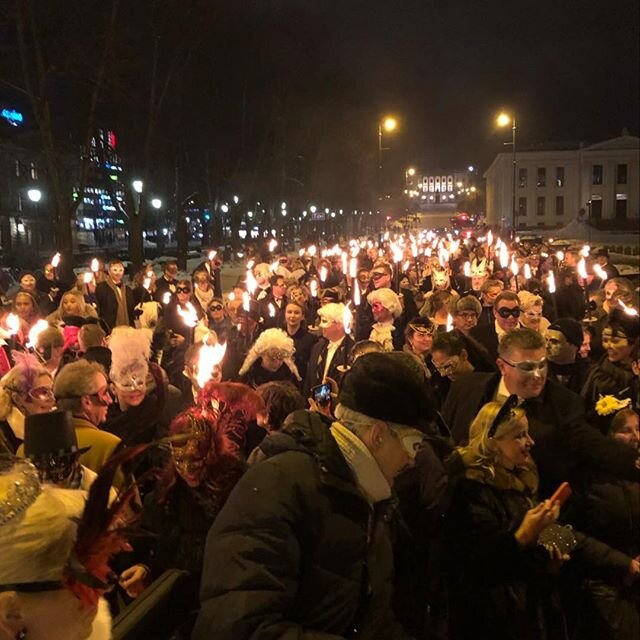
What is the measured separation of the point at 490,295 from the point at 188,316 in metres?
3.41

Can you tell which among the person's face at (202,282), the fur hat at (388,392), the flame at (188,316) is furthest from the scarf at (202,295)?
the fur hat at (388,392)

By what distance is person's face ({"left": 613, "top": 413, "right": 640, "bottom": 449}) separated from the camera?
4297 millimetres

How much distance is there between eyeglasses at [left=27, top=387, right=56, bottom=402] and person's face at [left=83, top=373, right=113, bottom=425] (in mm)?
348

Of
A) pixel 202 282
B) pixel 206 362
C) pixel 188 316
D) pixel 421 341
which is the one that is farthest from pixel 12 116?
pixel 206 362

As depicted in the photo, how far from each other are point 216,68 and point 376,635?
37.4m

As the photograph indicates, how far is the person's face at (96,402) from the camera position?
4270mm

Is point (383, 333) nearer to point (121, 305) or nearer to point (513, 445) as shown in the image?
point (513, 445)

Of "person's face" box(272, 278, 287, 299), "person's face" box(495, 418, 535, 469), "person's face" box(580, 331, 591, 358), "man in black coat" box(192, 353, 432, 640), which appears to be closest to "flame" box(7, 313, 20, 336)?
"person's face" box(272, 278, 287, 299)

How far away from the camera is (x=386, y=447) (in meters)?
2.36

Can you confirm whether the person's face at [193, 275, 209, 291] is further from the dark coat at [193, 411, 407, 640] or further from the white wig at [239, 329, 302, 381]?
the dark coat at [193, 411, 407, 640]

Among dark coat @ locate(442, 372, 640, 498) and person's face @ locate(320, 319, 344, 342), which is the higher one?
person's face @ locate(320, 319, 344, 342)

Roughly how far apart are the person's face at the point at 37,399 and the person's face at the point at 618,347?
3850 millimetres

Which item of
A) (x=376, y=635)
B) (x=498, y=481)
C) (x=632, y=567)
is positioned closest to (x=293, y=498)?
(x=376, y=635)

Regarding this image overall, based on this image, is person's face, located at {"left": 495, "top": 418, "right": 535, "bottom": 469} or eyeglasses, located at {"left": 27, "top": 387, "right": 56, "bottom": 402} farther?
eyeglasses, located at {"left": 27, "top": 387, "right": 56, "bottom": 402}
